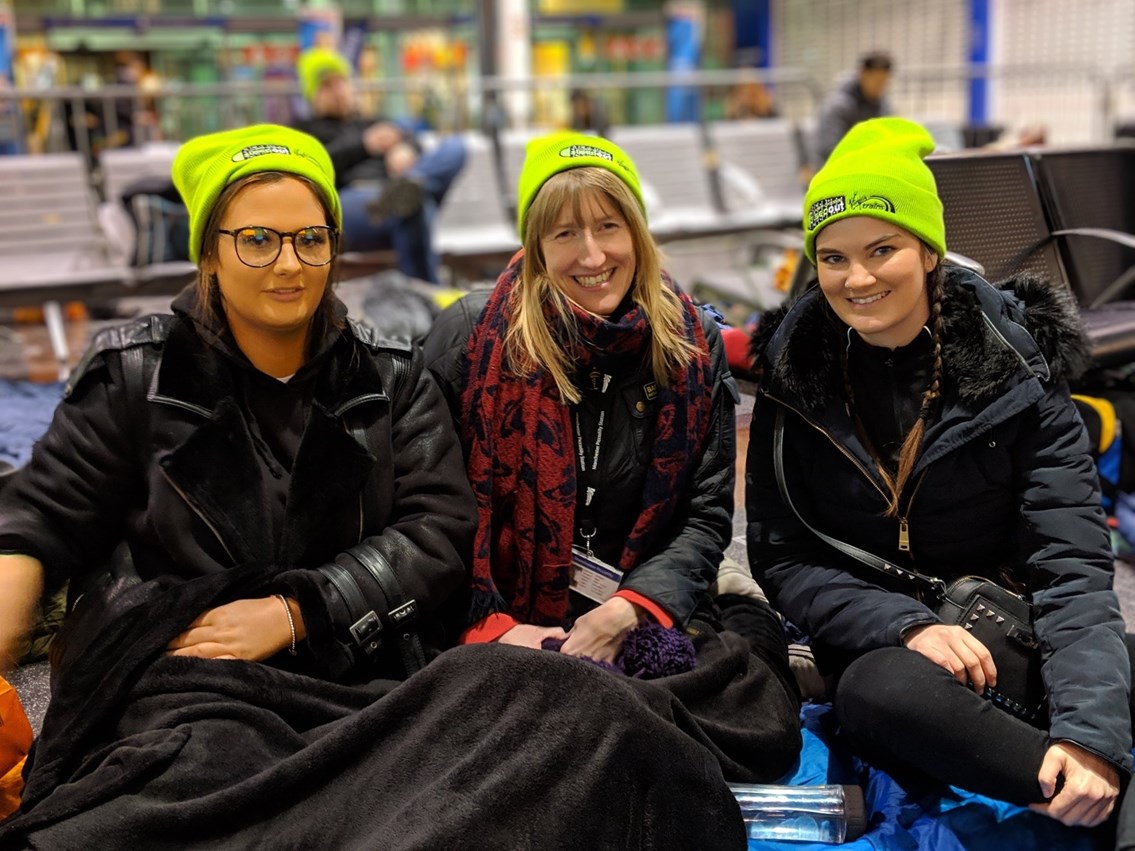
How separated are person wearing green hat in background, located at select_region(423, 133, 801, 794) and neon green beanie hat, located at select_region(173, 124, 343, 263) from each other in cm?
47

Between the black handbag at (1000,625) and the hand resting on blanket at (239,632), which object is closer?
the hand resting on blanket at (239,632)

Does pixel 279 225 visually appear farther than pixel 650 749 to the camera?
Yes

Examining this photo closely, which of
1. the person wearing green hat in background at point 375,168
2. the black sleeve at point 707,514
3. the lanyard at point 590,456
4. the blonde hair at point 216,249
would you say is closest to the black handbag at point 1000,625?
the black sleeve at point 707,514

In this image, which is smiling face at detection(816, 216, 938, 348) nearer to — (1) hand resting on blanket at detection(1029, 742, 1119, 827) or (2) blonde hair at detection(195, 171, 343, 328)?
(1) hand resting on blanket at detection(1029, 742, 1119, 827)

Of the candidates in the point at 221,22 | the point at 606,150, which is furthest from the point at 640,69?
the point at 606,150

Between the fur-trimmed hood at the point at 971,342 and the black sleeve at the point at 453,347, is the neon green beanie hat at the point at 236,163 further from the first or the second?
the fur-trimmed hood at the point at 971,342

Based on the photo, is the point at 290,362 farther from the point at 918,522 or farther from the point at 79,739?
the point at 918,522

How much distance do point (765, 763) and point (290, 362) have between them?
4.07ft

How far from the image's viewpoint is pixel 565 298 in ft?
7.91

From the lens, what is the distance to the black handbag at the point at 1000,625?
2.21 m

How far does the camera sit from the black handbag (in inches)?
86.9

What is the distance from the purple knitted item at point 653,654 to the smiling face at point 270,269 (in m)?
0.92

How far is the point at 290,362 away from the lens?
221cm

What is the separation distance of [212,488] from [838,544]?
129cm
